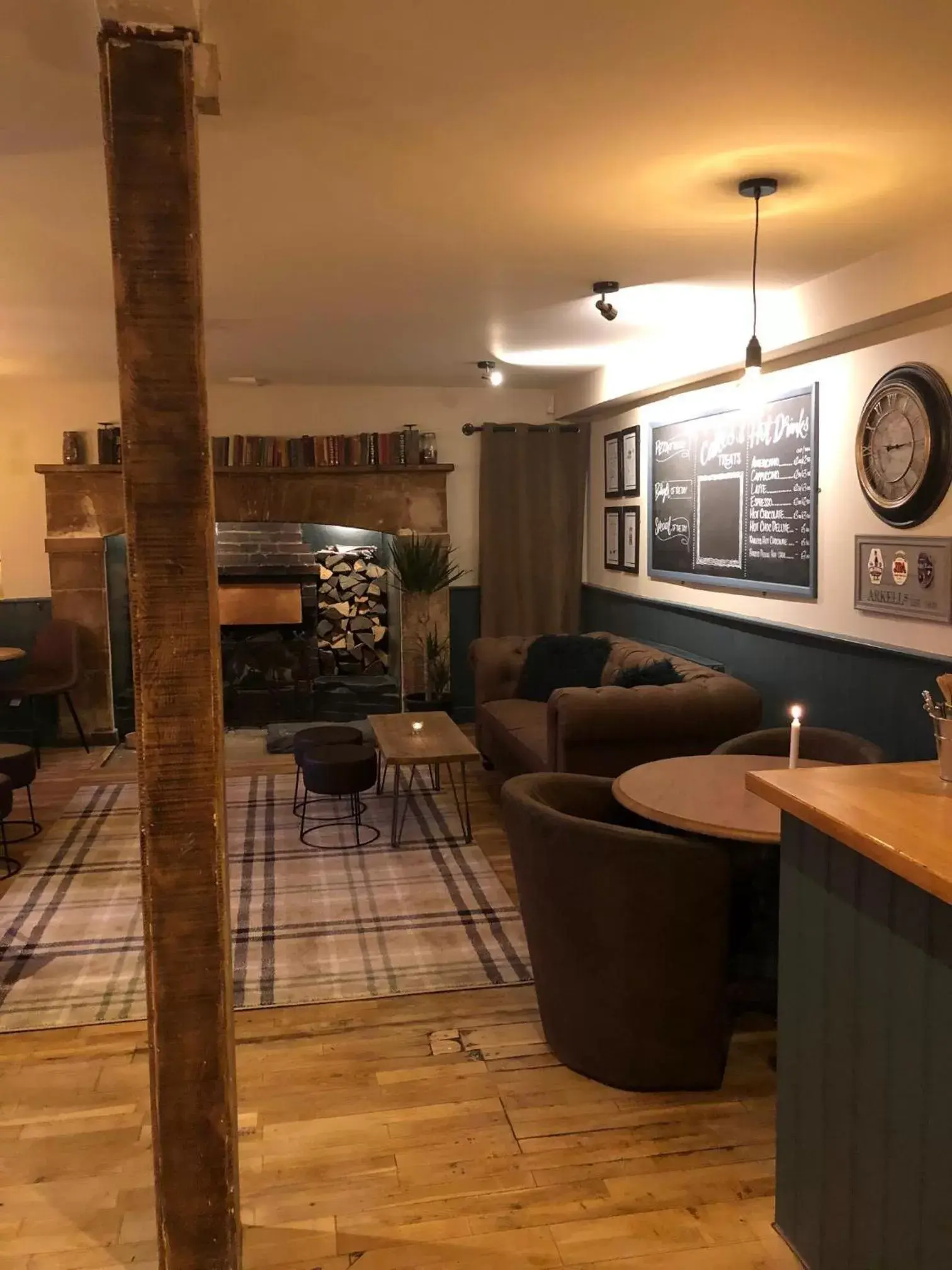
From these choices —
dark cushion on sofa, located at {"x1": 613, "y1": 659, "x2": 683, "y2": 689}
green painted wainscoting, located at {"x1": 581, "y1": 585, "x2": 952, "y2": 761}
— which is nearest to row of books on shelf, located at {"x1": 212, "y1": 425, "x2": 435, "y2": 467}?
green painted wainscoting, located at {"x1": 581, "y1": 585, "x2": 952, "y2": 761}

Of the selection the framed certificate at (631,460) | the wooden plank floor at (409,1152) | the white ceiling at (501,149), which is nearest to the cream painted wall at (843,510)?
the white ceiling at (501,149)

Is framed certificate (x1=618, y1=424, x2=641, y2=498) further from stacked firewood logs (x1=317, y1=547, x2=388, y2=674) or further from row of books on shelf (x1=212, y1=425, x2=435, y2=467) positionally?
stacked firewood logs (x1=317, y1=547, x2=388, y2=674)

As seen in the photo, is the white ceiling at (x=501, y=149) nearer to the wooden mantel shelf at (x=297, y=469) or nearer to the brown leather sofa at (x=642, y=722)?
the brown leather sofa at (x=642, y=722)

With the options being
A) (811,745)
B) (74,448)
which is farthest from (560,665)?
(74,448)

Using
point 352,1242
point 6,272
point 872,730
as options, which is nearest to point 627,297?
point 872,730

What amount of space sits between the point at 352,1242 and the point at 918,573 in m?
2.80

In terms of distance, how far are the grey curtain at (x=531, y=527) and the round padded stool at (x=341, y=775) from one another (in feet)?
7.92

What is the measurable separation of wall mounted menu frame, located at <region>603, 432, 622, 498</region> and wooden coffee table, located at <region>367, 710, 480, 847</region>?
2.13m

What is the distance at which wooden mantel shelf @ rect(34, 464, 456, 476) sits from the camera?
668 centimetres

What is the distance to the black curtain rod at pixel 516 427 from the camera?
702cm

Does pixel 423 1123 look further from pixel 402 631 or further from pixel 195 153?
pixel 402 631

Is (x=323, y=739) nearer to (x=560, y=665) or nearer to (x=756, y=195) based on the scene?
(x=560, y=665)

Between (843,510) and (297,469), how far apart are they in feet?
12.7

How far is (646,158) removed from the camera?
8.68 feet
